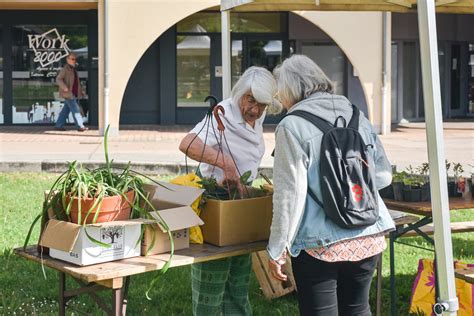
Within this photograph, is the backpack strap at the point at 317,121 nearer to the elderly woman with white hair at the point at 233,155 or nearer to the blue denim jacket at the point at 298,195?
the blue denim jacket at the point at 298,195

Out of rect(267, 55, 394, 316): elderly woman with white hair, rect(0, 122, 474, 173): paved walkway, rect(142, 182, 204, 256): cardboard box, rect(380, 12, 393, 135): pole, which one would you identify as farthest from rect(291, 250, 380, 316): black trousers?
rect(380, 12, 393, 135): pole

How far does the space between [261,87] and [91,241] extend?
51.9 inches

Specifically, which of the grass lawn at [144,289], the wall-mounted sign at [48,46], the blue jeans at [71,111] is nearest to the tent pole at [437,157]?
the grass lawn at [144,289]

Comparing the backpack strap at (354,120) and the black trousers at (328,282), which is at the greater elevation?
the backpack strap at (354,120)

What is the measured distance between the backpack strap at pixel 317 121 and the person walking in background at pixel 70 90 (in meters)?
14.2

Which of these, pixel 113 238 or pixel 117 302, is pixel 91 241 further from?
pixel 117 302

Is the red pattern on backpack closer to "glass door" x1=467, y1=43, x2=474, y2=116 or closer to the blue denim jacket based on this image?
the blue denim jacket

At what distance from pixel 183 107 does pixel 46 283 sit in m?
13.9

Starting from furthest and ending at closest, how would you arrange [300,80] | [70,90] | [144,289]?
[70,90]
[144,289]
[300,80]

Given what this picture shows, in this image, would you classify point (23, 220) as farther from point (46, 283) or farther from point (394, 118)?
point (394, 118)

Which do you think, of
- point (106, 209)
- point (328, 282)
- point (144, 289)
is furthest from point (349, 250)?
point (144, 289)

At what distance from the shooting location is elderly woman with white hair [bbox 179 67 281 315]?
164 inches

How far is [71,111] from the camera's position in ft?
57.6

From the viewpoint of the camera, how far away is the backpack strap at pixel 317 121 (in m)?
3.48
